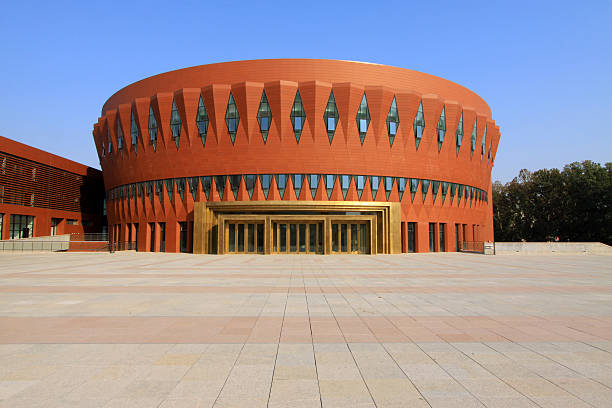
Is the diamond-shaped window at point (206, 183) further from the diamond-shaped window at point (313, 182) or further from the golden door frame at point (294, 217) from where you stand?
Answer: the diamond-shaped window at point (313, 182)

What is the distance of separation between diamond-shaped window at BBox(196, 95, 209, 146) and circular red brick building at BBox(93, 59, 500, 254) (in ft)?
0.35

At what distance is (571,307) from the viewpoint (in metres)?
10.7

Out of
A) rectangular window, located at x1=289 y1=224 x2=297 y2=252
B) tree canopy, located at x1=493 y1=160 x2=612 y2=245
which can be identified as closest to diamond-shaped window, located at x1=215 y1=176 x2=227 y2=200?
rectangular window, located at x1=289 y1=224 x2=297 y2=252

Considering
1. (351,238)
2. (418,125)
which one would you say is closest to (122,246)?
(351,238)

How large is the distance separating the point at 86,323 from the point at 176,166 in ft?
124

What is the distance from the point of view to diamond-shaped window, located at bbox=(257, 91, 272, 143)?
135 ft

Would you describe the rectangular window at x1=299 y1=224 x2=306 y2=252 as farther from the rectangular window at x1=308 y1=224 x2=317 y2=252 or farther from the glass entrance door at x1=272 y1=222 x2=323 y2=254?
the rectangular window at x1=308 y1=224 x2=317 y2=252

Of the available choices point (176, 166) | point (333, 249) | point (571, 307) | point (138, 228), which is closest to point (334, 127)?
point (333, 249)

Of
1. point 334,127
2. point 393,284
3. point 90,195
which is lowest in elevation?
point 393,284

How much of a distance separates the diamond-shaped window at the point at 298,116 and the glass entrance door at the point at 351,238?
10.2 meters

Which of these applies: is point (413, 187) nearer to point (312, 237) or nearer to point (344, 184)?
point (344, 184)

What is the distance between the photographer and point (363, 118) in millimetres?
42031

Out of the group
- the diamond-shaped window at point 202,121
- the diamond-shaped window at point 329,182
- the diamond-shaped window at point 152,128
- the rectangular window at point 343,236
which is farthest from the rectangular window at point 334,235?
the diamond-shaped window at point 152,128

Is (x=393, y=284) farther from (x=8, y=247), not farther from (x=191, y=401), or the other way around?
(x=8, y=247)
